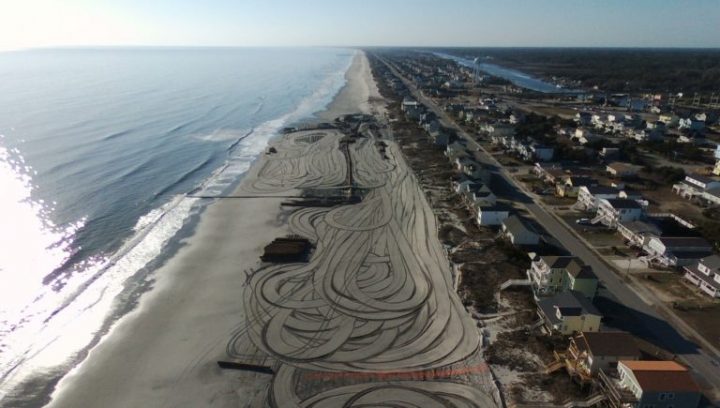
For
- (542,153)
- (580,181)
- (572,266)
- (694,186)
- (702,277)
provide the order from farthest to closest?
(542,153)
(694,186)
(580,181)
(702,277)
(572,266)

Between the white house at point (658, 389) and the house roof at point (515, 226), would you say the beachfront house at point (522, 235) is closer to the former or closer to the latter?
the house roof at point (515, 226)

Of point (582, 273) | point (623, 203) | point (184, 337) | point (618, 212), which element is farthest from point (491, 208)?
point (184, 337)

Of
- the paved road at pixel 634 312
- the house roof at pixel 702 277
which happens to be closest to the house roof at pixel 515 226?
the paved road at pixel 634 312

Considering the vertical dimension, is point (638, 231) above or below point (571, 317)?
above

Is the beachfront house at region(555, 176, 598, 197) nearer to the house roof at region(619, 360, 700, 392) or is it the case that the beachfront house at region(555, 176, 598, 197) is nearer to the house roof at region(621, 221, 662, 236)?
the house roof at region(621, 221, 662, 236)

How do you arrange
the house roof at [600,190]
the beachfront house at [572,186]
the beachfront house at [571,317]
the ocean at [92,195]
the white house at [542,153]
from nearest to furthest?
the beachfront house at [571,317]
the ocean at [92,195]
the house roof at [600,190]
the beachfront house at [572,186]
the white house at [542,153]

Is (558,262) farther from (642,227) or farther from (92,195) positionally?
(92,195)

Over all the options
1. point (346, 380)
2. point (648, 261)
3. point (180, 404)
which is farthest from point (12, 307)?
point (648, 261)
